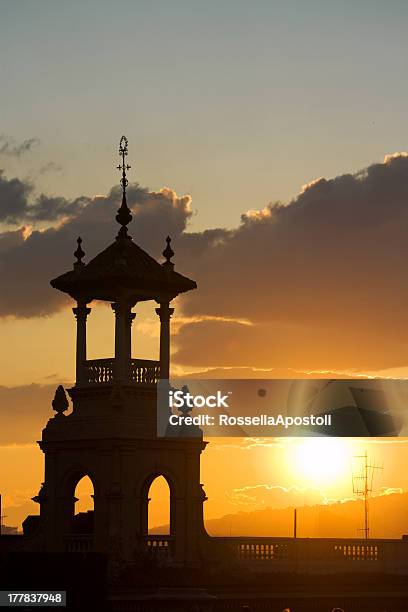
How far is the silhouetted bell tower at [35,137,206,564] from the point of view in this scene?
251 feet

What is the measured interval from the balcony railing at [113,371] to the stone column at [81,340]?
12 centimetres

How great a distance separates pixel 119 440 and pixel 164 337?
467 cm

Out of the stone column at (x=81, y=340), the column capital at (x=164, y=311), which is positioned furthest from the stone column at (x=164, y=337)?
the stone column at (x=81, y=340)

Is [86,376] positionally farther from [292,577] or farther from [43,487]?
[292,577]

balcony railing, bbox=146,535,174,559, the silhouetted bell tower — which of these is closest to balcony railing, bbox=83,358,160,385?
the silhouetted bell tower

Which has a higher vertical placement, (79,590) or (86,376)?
(86,376)

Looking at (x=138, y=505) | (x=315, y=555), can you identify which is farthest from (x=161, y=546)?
(x=315, y=555)

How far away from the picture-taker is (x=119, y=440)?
76188mm

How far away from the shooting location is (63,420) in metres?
78.3

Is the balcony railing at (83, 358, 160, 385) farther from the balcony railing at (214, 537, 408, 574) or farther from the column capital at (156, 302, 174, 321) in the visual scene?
the balcony railing at (214, 537, 408, 574)

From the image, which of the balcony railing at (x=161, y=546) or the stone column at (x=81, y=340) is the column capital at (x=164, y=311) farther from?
the balcony railing at (x=161, y=546)

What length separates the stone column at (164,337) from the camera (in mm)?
78750

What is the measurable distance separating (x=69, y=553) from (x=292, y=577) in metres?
7.69

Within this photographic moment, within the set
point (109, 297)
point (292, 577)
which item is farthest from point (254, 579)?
point (109, 297)
